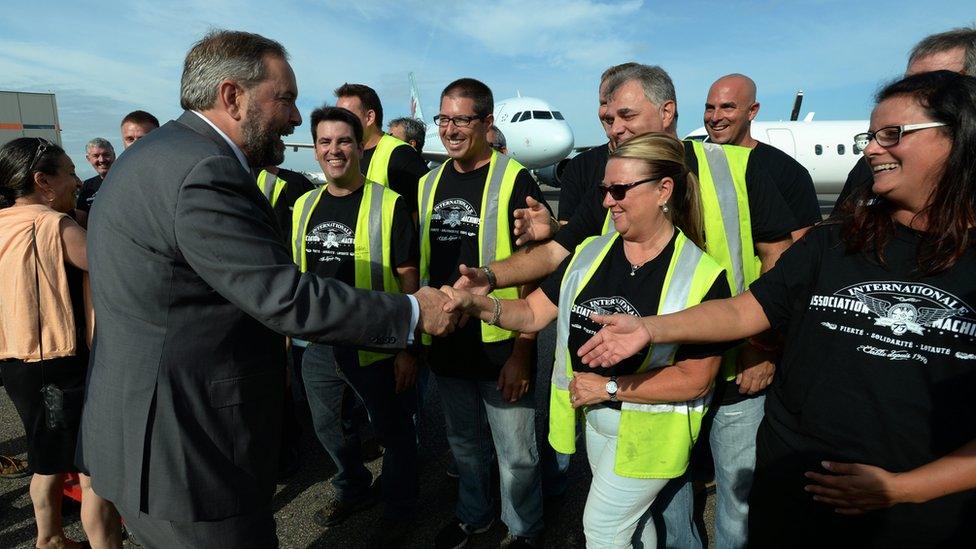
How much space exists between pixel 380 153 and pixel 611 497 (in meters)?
3.33

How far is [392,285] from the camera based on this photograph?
3338 millimetres

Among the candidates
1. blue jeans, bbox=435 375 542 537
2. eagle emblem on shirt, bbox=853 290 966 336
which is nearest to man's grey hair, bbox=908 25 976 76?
eagle emblem on shirt, bbox=853 290 966 336

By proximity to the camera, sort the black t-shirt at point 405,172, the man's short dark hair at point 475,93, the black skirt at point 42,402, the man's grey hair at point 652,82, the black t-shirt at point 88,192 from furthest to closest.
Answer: the black t-shirt at point 88,192
the black t-shirt at point 405,172
the man's short dark hair at point 475,93
the black skirt at point 42,402
the man's grey hair at point 652,82

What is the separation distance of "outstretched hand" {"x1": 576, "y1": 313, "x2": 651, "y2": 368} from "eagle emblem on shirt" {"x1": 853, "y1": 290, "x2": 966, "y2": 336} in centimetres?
64

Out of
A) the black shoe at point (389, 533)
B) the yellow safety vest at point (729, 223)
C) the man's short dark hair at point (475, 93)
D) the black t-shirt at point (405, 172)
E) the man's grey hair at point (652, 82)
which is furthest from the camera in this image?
the black t-shirt at point (405, 172)

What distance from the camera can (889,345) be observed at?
61.1 inches

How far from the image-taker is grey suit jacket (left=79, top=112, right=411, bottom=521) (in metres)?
Answer: 1.73

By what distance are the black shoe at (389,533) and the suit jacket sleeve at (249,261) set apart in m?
1.80

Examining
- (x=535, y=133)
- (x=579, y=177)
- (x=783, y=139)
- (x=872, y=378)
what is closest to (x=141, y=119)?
(x=579, y=177)

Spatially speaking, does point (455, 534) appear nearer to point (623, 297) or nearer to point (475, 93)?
point (623, 297)

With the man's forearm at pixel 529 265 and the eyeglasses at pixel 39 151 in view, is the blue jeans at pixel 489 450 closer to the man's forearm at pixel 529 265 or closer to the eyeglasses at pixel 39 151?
the man's forearm at pixel 529 265

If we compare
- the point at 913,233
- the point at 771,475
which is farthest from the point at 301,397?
the point at 913,233

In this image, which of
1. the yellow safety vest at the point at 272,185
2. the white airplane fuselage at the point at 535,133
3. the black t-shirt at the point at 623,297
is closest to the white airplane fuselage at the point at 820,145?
the white airplane fuselage at the point at 535,133

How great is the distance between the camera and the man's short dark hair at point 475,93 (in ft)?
11.2
